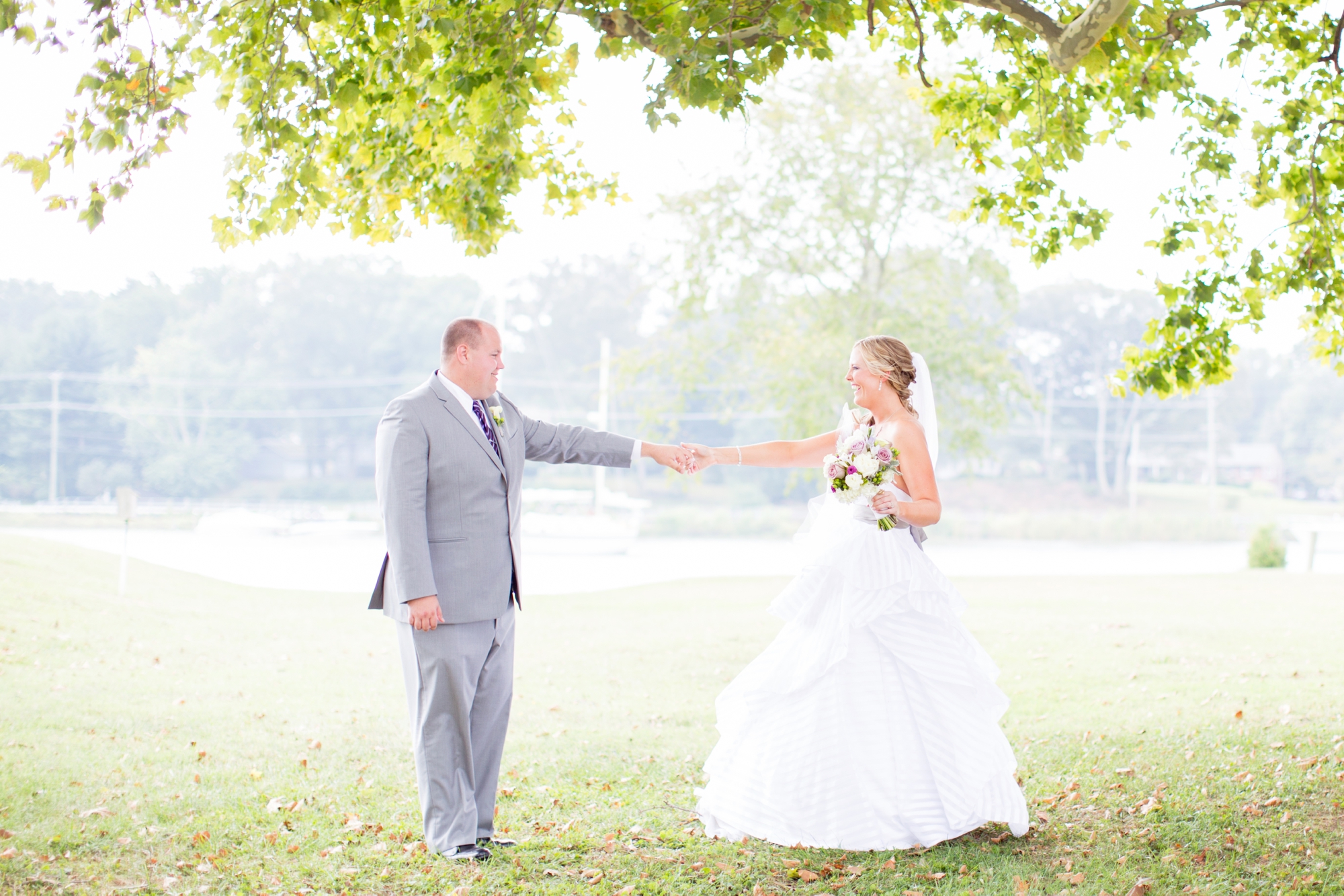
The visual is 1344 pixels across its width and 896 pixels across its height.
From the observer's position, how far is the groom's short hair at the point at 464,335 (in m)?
4.98

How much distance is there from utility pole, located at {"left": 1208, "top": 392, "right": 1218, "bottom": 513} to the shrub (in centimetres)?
2595

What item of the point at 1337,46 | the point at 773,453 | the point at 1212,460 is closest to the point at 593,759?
the point at 773,453

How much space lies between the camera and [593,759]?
25.1 feet

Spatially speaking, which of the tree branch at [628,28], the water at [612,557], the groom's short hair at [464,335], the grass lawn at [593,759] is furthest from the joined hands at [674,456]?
the water at [612,557]

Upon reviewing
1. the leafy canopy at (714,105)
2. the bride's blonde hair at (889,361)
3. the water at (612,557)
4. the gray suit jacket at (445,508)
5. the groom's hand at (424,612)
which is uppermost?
Result: the leafy canopy at (714,105)

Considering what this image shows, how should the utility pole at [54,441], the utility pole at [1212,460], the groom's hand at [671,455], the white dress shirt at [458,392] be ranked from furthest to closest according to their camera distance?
the utility pole at [54,441]
the utility pole at [1212,460]
the groom's hand at [671,455]
the white dress shirt at [458,392]

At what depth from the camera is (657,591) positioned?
21.9 meters

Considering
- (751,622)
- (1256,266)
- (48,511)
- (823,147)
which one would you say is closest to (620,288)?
(48,511)

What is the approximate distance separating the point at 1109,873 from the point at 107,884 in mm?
4537

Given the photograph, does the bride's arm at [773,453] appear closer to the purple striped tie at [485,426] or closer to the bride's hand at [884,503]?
the bride's hand at [884,503]

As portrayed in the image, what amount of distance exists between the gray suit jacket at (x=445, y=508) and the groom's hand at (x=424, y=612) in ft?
0.12

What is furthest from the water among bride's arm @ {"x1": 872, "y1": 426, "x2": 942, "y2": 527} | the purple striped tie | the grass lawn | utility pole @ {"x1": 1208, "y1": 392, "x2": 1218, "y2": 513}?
bride's arm @ {"x1": 872, "y1": 426, "x2": 942, "y2": 527}

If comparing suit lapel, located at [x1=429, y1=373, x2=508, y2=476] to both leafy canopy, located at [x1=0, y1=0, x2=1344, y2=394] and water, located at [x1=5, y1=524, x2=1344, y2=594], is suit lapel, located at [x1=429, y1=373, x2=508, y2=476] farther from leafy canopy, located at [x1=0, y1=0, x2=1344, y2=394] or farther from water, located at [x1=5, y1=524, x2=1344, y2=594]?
water, located at [x1=5, y1=524, x2=1344, y2=594]

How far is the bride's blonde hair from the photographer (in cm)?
528
